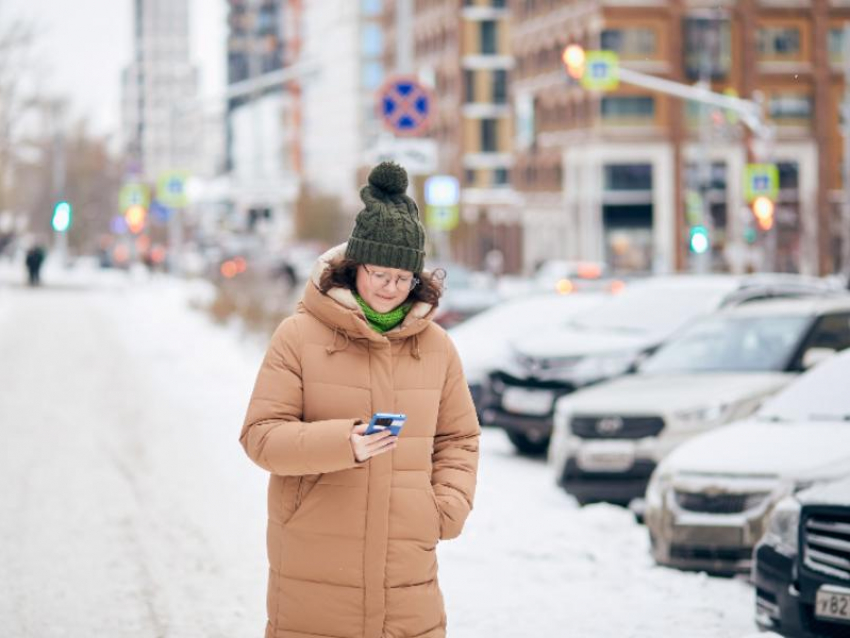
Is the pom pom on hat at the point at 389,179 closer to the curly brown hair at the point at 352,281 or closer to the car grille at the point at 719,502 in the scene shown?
the curly brown hair at the point at 352,281

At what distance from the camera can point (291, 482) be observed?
5105mm

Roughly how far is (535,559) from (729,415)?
297 cm

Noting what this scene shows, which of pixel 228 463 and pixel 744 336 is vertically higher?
pixel 744 336

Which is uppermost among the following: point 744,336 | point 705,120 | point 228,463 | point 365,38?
point 365,38

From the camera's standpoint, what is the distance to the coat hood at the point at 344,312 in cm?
500

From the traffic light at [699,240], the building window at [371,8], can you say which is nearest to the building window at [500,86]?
the building window at [371,8]

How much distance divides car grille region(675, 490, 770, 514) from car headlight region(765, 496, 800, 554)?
62.9 inches

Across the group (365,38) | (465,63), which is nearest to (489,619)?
(465,63)

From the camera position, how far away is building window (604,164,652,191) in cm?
7962

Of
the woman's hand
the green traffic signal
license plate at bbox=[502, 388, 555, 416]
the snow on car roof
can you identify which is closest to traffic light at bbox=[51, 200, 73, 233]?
the green traffic signal

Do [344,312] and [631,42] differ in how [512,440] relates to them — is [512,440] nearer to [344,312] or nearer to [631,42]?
[344,312]

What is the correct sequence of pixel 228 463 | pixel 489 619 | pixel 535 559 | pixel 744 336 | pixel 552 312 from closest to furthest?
pixel 489 619, pixel 535 559, pixel 744 336, pixel 228 463, pixel 552 312

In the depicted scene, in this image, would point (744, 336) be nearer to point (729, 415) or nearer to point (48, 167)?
point (729, 415)

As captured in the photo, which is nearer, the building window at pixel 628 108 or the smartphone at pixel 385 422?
the smartphone at pixel 385 422
